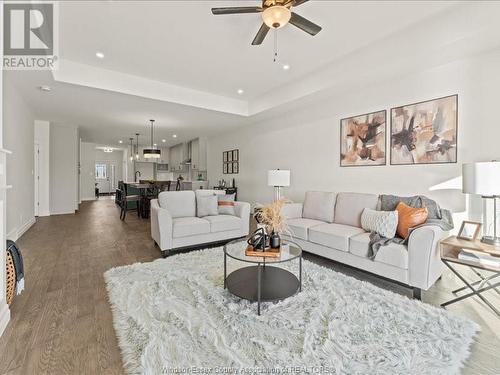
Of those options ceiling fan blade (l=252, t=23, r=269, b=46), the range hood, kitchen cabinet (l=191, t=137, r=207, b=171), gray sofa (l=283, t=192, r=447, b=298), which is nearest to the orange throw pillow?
gray sofa (l=283, t=192, r=447, b=298)

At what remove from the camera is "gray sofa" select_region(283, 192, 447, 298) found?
227cm

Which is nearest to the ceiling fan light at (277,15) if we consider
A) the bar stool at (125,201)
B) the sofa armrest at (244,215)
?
the sofa armrest at (244,215)

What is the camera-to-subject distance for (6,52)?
3.20 meters

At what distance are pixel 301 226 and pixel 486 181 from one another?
1958mm

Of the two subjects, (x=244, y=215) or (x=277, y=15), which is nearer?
(x=277, y=15)

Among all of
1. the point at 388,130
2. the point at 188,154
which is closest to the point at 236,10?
the point at 388,130

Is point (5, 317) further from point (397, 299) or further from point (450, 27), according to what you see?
point (450, 27)

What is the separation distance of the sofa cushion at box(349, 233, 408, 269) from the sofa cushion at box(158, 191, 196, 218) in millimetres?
2493

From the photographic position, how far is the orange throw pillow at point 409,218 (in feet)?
8.51

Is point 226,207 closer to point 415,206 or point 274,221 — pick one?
point 274,221

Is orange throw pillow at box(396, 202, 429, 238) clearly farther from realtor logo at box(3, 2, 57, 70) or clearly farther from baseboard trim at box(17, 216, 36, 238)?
baseboard trim at box(17, 216, 36, 238)

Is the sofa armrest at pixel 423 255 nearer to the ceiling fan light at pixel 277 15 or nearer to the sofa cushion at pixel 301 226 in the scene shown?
the sofa cushion at pixel 301 226

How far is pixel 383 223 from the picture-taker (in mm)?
2709

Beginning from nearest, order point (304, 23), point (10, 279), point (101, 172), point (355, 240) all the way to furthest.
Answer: point (10, 279)
point (304, 23)
point (355, 240)
point (101, 172)
